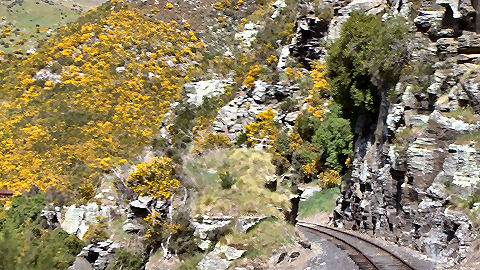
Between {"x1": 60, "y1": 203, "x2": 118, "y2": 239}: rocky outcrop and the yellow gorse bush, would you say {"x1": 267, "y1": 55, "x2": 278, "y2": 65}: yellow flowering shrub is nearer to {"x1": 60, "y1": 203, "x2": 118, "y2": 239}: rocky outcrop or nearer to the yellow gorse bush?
the yellow gorse bush

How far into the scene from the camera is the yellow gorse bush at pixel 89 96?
122 feet

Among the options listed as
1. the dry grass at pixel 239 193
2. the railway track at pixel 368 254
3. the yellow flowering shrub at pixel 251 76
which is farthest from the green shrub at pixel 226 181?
the yellow flowering shrub at pixel 251 76

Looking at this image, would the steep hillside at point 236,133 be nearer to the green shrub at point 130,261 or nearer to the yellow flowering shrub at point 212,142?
the green shrub at point 130,261

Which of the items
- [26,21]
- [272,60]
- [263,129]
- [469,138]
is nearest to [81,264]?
[469,138]

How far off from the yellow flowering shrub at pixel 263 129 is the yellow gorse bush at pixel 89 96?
9631mm

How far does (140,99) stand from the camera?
144 feet

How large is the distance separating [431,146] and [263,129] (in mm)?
20427

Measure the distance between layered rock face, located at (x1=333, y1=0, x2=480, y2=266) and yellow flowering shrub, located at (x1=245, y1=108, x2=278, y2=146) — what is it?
11.8 m

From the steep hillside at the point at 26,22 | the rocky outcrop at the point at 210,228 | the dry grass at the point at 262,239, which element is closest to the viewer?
the dry grass at the point at 262,239

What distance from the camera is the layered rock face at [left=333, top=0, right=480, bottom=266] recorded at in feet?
52.4

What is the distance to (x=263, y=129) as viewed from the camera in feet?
125

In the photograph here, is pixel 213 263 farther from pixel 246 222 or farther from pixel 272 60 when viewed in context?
pixel 272 60

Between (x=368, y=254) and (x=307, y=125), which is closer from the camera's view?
(x=368, y=254)

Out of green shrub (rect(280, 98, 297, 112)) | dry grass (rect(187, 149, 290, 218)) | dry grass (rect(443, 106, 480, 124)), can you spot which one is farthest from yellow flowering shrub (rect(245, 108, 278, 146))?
dry grass (rect(443, 106, 480, 124))
